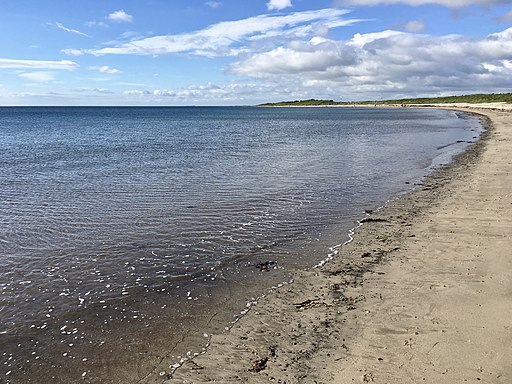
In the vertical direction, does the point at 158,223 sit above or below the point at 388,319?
above

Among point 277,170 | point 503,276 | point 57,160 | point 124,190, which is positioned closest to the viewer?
point 503,276

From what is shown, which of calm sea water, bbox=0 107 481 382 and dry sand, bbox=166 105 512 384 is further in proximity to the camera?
calm sea water, bbox=0 107 481 382

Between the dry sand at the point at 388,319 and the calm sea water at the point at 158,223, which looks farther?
the calm sea water at the point at 158,223

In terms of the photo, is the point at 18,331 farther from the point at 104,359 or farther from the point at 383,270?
the point at 383,270

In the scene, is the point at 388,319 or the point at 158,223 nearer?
the point at 388,319

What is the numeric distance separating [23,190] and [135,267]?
1482cm

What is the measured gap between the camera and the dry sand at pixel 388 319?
737cm

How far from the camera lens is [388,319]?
9062 mm

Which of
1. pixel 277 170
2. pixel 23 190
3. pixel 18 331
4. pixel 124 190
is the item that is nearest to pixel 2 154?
pixel 23 190

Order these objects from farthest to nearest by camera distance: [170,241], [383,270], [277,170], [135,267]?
1. [277,170]
2. [170,241]
3. [135,267]
4. [383,270]

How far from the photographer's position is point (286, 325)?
356 inches

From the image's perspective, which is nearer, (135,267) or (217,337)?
(217,337)

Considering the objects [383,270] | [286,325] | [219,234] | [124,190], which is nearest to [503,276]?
[383,270]

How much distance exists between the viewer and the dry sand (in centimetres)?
737
